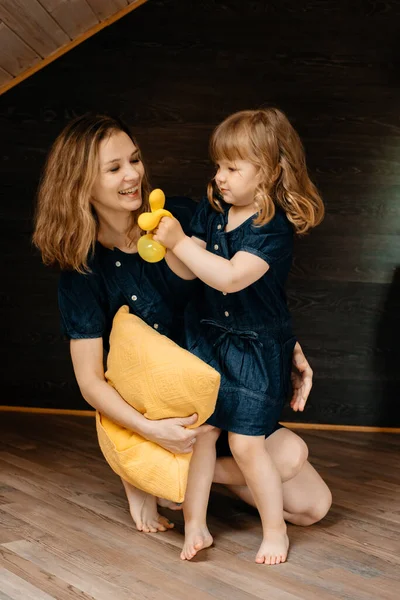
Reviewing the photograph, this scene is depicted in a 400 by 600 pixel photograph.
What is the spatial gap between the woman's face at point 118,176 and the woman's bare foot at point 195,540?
0.80 m

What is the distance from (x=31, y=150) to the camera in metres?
3.52

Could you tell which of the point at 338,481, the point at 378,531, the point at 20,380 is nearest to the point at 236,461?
the point at 378,531

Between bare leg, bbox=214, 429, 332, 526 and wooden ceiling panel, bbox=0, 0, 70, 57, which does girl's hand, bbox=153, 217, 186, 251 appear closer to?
bare leg, bbox=214, 429, 332, 526

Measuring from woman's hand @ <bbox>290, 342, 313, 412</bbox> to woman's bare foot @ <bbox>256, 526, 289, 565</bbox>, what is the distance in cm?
34

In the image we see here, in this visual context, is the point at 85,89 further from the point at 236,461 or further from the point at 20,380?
the point at 236,461

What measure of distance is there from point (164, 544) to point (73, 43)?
7.21 feet

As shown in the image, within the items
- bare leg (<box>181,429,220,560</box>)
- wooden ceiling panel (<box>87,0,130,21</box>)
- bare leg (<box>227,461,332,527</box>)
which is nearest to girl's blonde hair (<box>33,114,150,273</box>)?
bare leg (<box>181,429,220,560</box>)

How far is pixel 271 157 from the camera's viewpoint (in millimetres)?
1929

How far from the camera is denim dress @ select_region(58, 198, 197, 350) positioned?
7.02ft

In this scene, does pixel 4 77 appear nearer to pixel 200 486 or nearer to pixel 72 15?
pixel 72 15

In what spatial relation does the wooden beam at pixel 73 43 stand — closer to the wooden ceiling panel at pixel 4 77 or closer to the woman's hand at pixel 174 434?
the wooden ceiling panel at pixel 4 77

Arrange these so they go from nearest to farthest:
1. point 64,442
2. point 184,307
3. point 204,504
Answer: point 204,504
point 184,307
point 64,442

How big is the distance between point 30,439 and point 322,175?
1.55 m

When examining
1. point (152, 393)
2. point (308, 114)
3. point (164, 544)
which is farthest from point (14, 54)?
point (164, 544)
